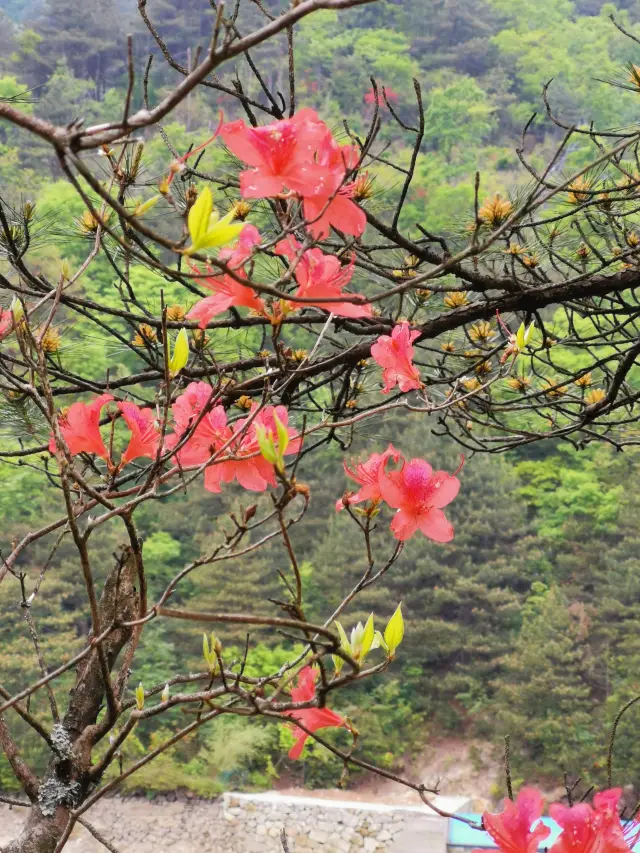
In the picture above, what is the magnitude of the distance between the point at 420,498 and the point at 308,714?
200 millimetres

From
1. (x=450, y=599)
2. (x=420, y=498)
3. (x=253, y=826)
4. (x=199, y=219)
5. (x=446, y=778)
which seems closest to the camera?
(x=199, y=219)

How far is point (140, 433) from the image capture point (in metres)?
0.66

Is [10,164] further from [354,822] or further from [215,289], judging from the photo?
[215,289]

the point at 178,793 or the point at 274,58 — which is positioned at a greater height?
the point at 274,58

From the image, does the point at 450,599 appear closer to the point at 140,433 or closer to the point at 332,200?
the point at 140,433

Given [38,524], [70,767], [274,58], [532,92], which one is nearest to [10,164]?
[38,524]

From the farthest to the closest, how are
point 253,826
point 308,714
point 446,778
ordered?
point 446,778, point 253,826, point 308,714

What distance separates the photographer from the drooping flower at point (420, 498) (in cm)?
73

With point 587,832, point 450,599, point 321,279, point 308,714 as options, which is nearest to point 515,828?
point 587,832

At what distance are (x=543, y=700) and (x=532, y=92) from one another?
50.3ft

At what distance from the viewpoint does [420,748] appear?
31.5 ft

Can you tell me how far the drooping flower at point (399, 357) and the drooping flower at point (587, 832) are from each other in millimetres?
387

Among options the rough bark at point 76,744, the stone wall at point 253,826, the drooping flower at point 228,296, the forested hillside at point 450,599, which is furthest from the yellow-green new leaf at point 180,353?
the stone wall at point 253,826

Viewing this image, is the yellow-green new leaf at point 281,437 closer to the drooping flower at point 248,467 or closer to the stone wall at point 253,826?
the drooping flower at point 248,467
